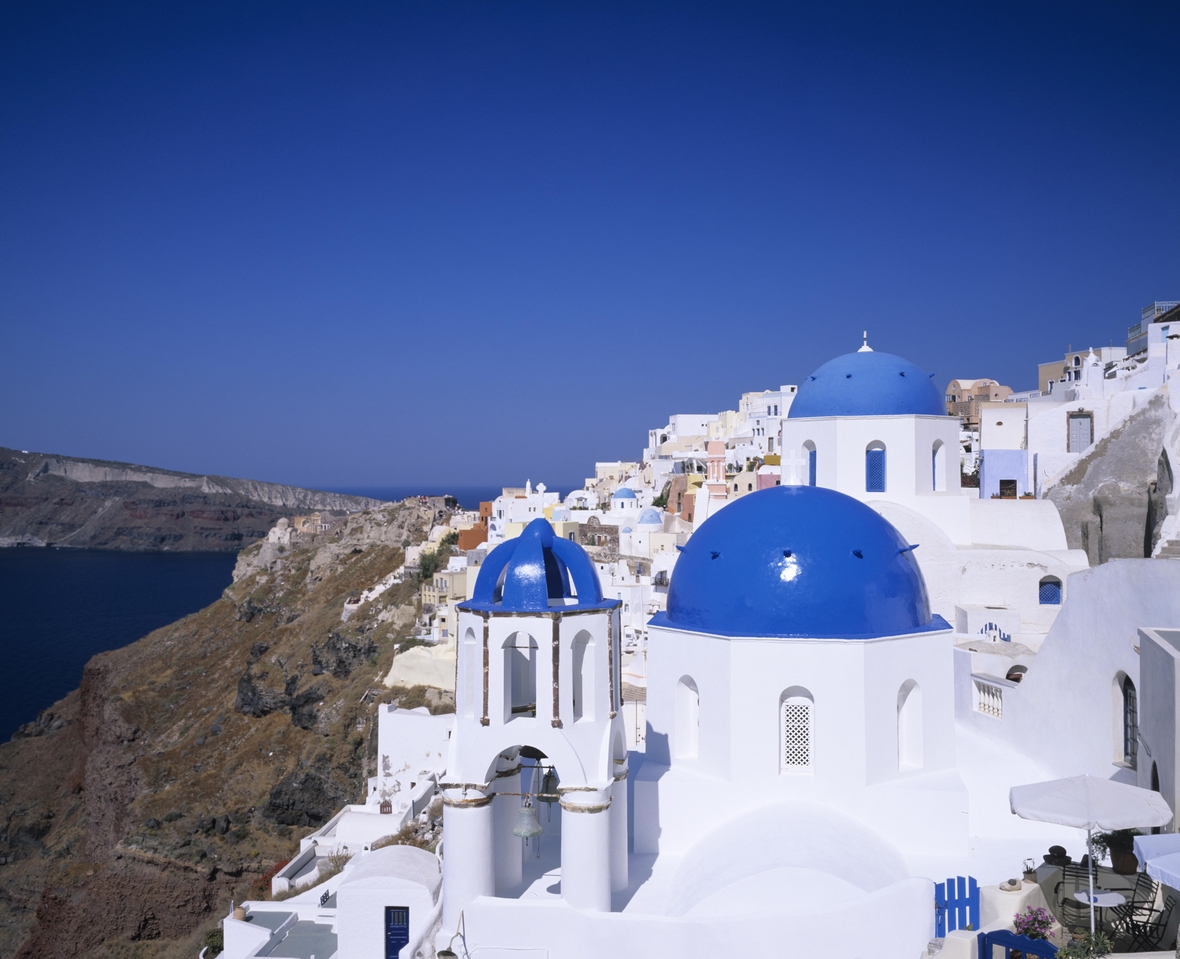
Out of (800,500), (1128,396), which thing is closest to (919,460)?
(800,500)

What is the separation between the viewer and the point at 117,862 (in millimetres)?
29203

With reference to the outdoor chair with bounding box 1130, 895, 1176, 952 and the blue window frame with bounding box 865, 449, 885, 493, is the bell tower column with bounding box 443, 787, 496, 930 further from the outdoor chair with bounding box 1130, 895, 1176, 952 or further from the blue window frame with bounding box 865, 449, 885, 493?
the blue window frame with bounding box 865, 449, 885, 493

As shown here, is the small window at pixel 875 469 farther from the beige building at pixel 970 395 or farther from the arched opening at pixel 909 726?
the beige building at pixel 970 395

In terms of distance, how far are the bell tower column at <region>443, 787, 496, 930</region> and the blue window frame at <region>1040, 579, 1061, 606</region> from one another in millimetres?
13404

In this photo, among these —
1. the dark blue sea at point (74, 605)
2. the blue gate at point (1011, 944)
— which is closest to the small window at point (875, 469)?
the blue gate at point (1011, 944)

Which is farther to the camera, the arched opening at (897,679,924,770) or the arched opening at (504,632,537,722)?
the arched opening at (897,679,924,770)

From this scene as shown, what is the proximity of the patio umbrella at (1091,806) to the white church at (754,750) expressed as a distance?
0.61 meters

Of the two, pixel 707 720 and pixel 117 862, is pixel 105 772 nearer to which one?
pixel 117 862

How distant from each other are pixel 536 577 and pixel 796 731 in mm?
3442

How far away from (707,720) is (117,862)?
27010 mm

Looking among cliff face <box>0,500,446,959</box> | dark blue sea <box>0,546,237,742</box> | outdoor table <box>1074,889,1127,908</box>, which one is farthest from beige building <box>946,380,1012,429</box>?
dark blue sea <box>0,546,237,742</box>

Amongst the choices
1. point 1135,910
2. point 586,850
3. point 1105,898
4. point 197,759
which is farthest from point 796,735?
point 197,759

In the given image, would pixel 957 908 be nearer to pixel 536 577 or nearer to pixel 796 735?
pixel 796 735

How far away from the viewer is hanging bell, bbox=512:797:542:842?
9375 mm
